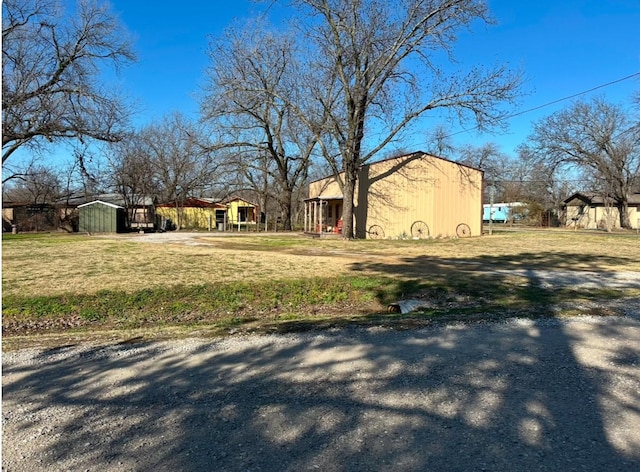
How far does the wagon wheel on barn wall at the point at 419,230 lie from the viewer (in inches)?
1044

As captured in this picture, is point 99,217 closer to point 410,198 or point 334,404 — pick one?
point 410,198

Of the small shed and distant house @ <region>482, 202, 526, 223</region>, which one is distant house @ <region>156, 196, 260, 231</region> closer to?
the small shed

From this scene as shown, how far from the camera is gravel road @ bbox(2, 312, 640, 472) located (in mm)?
2795

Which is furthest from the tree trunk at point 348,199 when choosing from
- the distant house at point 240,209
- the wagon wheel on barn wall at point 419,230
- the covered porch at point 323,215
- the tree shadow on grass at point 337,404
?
the distant house at point 240,209

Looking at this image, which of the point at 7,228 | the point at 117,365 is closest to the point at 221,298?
the point at 117,365

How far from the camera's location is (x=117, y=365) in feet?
15.5

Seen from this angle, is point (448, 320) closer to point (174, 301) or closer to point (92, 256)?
point (174, 301)

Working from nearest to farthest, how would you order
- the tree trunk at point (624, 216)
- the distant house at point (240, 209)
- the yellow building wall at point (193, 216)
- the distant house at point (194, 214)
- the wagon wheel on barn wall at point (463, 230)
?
the wagon wheel on barn wall at point (463, 230)
the distant house at point (194, 214)
the yellow building wall at point (193, 216)
the tree trunk at point (624, 216)
the distant house at point (240, 209)

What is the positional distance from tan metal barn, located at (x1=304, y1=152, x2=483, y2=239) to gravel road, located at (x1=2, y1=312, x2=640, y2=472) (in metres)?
21.3

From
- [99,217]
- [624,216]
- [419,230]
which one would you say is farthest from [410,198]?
[624,216]

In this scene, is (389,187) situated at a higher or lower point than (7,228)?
higher

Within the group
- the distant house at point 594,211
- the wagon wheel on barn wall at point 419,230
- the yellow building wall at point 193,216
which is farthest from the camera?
the distant house at point 594,211

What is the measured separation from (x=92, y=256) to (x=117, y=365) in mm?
11120

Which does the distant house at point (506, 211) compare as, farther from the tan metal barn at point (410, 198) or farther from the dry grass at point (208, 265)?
the dry grass at point (208, 265)
